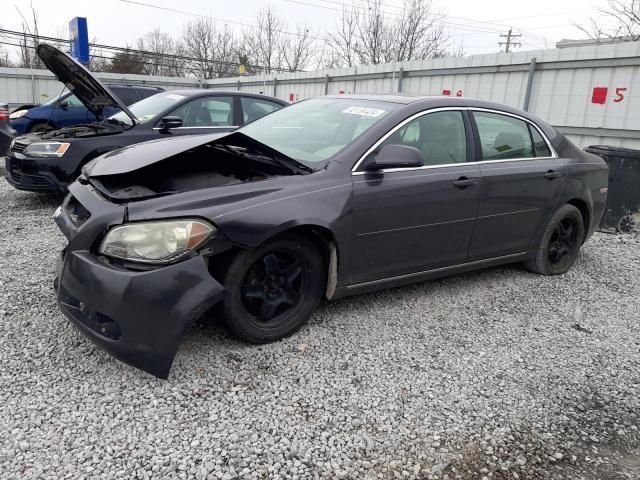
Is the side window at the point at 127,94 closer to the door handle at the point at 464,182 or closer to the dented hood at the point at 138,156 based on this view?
the dented hood at the point at 138,156

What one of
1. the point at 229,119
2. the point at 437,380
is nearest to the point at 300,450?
the point at 437,380

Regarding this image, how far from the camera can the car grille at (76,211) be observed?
2973 mm

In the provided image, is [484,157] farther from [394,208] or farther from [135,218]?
[135,218]

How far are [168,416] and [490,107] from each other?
135 inches

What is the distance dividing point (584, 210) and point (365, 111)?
265 centimetres

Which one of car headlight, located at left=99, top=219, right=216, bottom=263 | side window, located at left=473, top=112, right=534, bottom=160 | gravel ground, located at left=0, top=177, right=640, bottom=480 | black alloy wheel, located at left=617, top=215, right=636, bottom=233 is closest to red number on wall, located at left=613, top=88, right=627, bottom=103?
black alloy wheel, located at left=617, top=215, right=636, bottom=233

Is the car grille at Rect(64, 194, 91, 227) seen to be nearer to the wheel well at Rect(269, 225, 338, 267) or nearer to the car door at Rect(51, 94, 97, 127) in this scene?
the wheel well at Rect(269, 225, 338, 267)

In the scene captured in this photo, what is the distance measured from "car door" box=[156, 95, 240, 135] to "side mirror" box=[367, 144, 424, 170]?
394cm

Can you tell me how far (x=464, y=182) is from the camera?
3.85 metres

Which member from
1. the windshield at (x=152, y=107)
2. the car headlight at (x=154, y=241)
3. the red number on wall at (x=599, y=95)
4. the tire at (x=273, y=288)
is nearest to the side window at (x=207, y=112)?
the windshield at (x=152, y=107)

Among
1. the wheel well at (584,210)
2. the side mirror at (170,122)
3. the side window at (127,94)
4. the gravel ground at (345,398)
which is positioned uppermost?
the side window at (127,94)

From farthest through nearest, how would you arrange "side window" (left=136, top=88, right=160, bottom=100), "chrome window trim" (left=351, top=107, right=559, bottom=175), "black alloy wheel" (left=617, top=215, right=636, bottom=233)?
"side window" (left=136, top=88, right=160, bottom=100) → "black alloy wheel" (left=617, top=215, right=636, bottom=233) → "chrome window trim" (left=351, top=107, right=559, bottom=175)

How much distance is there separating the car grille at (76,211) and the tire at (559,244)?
3.78 metres

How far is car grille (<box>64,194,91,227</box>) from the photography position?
2.97 m
